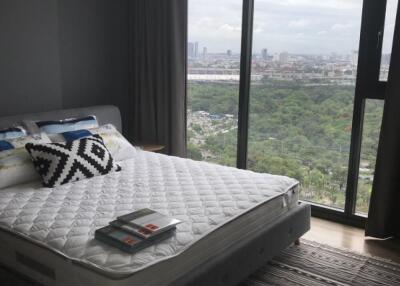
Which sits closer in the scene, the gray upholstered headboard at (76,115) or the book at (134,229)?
the book at (134,229)

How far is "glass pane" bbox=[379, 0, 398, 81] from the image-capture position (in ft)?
10.7

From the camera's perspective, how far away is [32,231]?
221 centimetres

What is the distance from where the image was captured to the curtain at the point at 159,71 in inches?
168

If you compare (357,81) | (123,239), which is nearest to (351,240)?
(357,81)

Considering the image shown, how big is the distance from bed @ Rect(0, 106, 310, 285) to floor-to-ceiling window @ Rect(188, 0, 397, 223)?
86 cm

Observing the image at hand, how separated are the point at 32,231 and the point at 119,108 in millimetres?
2630

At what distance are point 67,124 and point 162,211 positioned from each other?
1.50 metres

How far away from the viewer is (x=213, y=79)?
4.39 metres

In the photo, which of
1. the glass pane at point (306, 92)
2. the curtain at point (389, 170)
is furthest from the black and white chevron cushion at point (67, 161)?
the curtain at point (389, 170)

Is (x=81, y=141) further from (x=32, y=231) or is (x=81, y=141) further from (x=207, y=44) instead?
(x=207, y=44)

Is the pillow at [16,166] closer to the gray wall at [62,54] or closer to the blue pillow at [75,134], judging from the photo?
the blue pillow at [75,134]

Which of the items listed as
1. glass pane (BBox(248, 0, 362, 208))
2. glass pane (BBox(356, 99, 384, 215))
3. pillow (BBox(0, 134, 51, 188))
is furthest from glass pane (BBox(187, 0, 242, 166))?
pillow (BBox(0, 134, 51, 188))

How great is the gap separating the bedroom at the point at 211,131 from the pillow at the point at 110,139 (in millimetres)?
15

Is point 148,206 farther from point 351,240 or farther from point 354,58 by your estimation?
point 354,58
